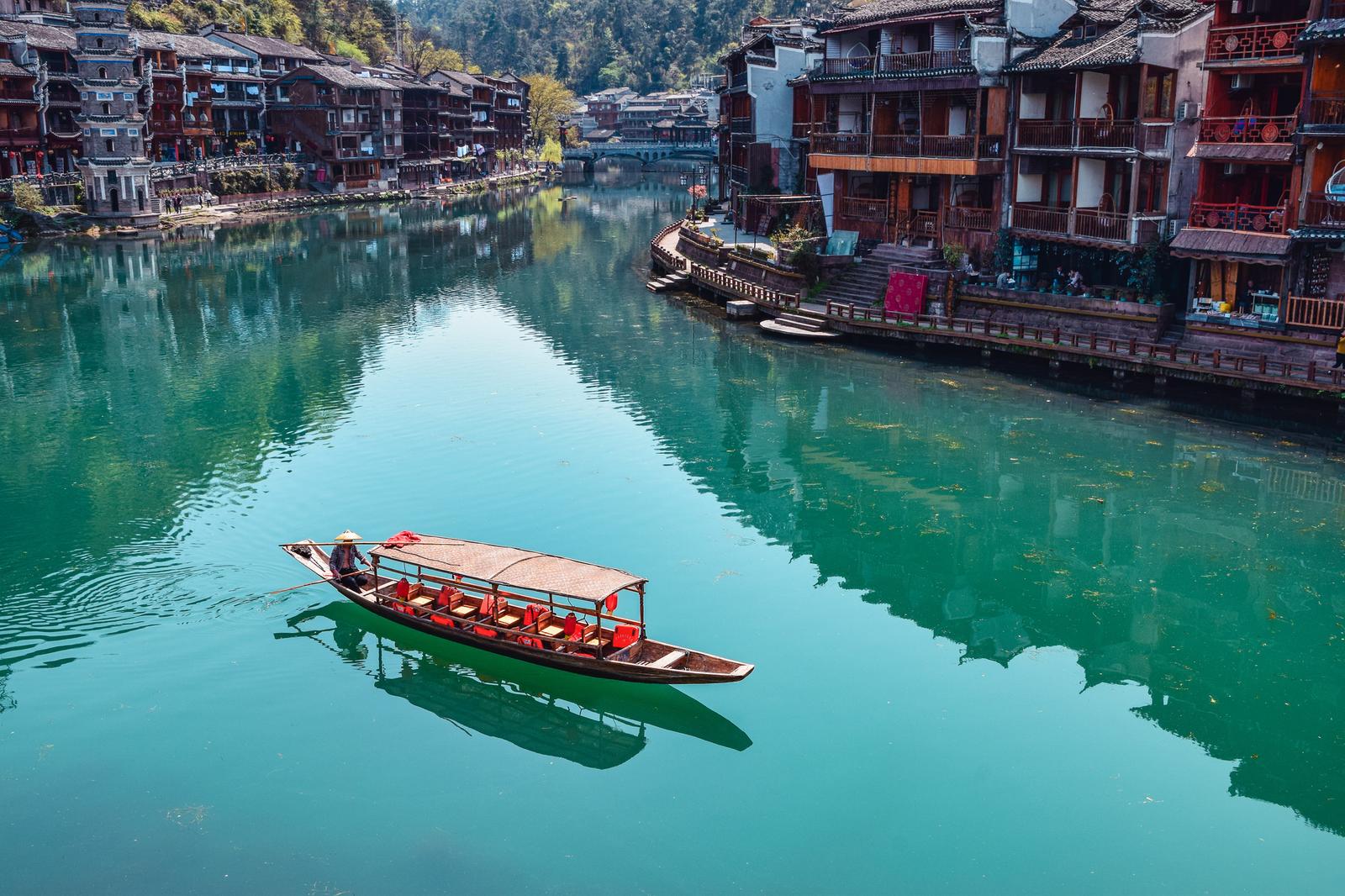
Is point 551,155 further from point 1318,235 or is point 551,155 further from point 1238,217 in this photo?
point 1318,235

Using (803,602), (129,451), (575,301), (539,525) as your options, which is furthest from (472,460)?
(575,301)

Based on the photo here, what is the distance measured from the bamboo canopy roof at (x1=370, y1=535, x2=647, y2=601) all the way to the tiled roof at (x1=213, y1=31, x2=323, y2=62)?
396 ft

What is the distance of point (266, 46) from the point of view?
442 ft

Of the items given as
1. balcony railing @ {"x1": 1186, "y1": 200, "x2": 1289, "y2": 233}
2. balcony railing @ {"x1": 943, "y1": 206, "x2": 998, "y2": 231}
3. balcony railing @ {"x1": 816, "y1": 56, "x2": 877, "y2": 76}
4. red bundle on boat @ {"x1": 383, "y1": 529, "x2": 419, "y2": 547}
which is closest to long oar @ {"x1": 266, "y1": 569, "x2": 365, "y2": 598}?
red bundle on boat @ {"x1": 383, "y1": 529, "x2": 419, "y2": 547}

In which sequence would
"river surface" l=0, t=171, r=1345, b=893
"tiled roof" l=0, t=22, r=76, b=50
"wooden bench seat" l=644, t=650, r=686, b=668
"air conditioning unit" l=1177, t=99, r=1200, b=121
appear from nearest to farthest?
"river surface" l=0, t=171, r=1345, b=893 < "wooden bench seat" l=644, t=650, r=686, b=668 < "air conditioning unit" l=1177, t=99, r=1200, b=121 < "tiled roof" l=0, t=22, r=76, b=50

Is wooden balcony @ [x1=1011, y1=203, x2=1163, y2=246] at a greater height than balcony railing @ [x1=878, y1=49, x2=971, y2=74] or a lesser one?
lesser

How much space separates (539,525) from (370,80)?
11800 centimetres

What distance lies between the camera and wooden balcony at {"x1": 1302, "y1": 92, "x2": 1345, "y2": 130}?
1585 inches

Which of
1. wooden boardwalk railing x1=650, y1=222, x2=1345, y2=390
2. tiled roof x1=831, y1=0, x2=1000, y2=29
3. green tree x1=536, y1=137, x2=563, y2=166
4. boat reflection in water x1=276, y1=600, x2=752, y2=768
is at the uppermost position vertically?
tiled roof x1=831, y1=0, x2=1000, y2=29

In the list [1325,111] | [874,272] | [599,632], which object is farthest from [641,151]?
[599,632]

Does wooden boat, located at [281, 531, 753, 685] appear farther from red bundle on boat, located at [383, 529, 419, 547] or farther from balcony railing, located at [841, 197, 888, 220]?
balcony railing, located at [841, 197, 888, 220]

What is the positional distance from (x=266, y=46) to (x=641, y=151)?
6672 cm

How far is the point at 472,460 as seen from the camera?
39.7 meters

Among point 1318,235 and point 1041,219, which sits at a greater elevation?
point 1041,219
